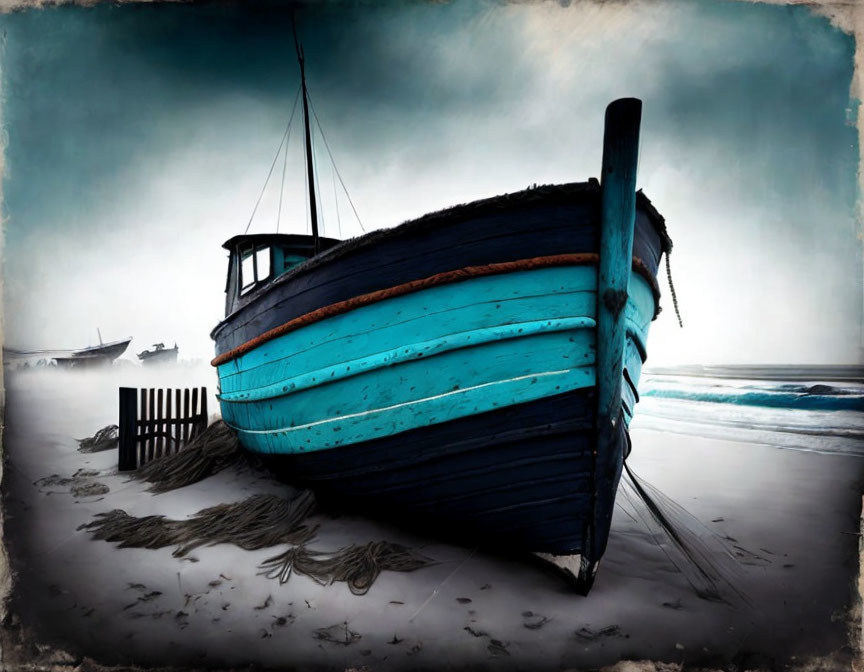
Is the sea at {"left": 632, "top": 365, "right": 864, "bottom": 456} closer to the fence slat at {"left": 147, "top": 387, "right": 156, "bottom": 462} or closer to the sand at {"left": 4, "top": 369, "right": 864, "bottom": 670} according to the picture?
the sand at {"left": 4, "top": 369, "right": 864, "bottom": 670}

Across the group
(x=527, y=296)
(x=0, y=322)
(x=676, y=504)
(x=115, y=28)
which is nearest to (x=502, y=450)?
(x=527, y=296)

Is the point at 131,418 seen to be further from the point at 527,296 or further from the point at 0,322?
the point at 527,296

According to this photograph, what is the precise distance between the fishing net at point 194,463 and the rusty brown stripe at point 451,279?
2214 millimetres

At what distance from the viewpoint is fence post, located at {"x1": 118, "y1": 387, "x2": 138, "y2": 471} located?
488cm

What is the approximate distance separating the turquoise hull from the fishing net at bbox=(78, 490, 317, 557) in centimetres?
56

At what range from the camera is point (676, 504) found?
4.27 m

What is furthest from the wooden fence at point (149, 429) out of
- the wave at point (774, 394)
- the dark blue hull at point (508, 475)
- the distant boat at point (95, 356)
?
the distant boat at point (95, 356)

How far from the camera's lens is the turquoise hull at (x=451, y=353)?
2.22 meters

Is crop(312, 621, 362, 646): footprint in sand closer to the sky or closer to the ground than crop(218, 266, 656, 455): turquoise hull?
closer to the ground

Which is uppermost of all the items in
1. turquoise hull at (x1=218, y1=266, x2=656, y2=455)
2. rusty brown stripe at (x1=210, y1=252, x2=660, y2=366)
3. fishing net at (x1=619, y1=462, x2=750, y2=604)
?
rusty brown stripe at (x1=210, y1=252, x2=660, y2=366)

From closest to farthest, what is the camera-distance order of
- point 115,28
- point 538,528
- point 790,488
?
1. point 538,528
2. point 115,28
3. point 790,488

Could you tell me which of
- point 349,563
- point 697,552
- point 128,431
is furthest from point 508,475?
point 128,431

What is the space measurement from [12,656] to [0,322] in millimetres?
1567

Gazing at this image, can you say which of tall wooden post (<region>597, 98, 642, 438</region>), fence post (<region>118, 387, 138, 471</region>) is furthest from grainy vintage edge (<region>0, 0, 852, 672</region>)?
fence post (<region>118, 387, 138, 471</region>)
